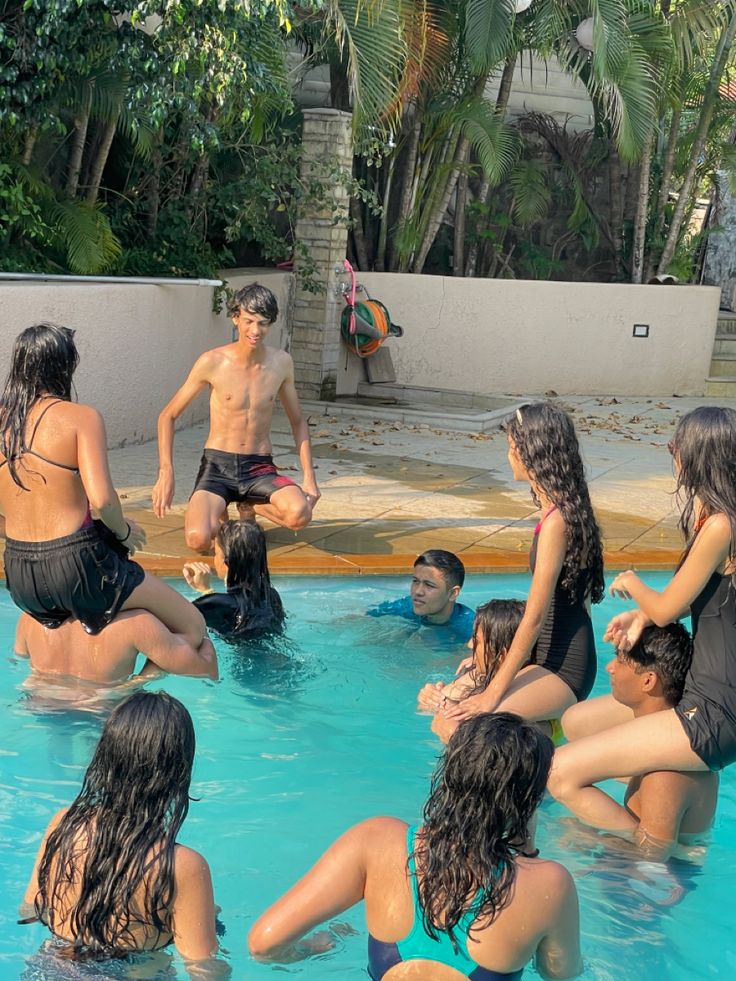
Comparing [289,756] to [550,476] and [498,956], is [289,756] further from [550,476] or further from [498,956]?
[498,956]

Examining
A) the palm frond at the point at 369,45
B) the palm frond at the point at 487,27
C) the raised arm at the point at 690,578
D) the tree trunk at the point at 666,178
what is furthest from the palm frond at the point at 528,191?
Answer: the raised arm at the point at 690,578

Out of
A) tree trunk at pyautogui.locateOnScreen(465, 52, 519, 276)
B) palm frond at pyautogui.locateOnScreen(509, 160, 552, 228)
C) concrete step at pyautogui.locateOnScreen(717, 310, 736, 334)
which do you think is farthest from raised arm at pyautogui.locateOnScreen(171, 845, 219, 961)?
concrete step at pyautogui.locateOnScreen(717, 310, 736, 334)

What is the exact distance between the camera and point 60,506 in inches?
196

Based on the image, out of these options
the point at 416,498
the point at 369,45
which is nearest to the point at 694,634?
the point at 416,498

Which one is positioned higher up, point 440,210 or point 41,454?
point 440,210

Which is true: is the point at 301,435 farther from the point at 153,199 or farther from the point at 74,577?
the point at 153,199

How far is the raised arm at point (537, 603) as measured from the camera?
456cm

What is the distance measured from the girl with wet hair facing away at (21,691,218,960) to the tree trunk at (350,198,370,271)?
12753 mm

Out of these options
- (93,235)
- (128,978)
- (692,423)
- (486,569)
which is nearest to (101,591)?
(128,978)

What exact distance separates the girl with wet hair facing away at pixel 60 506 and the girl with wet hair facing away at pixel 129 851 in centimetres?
190

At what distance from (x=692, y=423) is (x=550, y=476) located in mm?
759

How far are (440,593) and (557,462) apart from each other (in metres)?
1.96

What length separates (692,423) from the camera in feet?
13.0

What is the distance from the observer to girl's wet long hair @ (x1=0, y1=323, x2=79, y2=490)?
4.74 m
